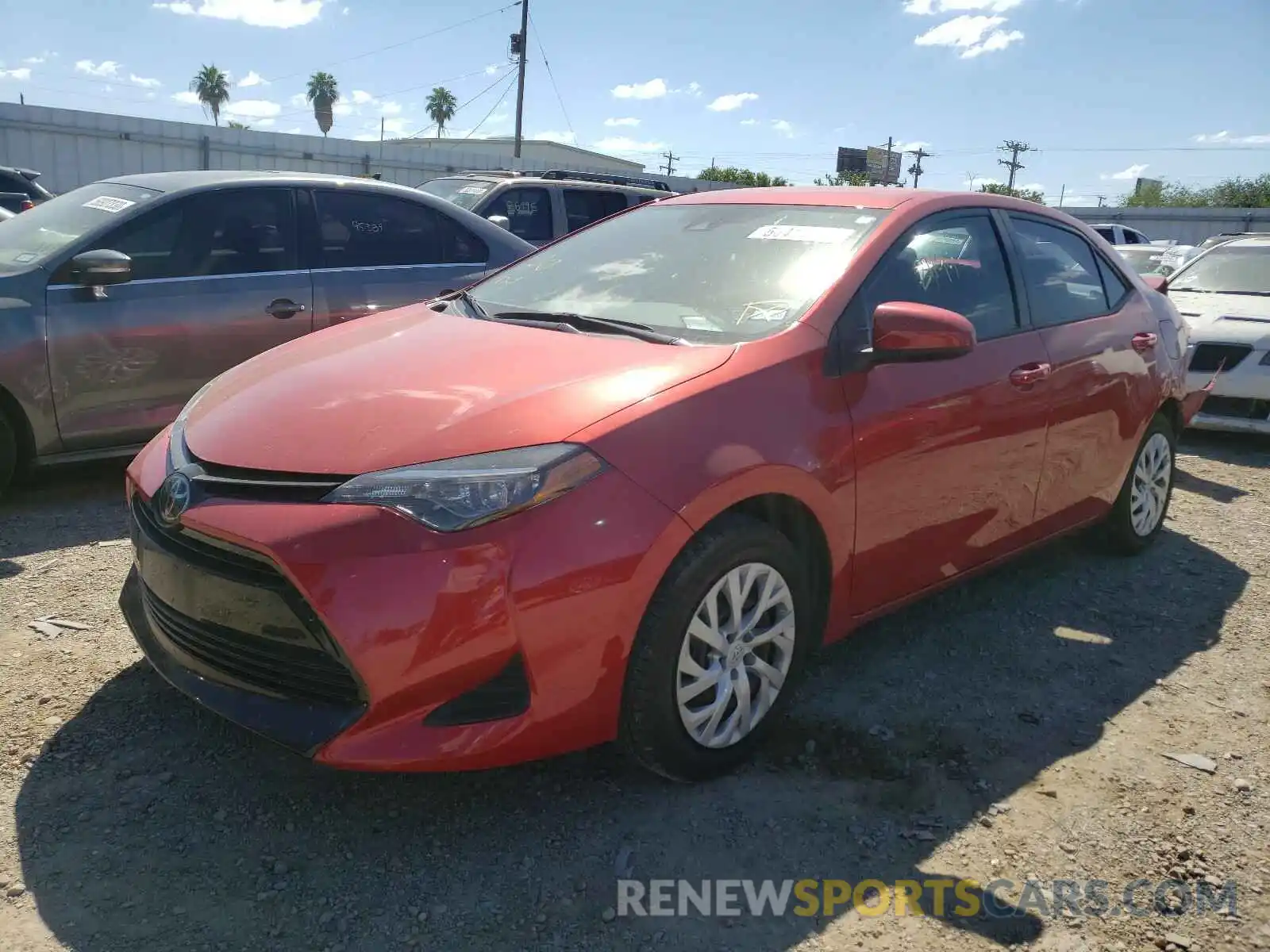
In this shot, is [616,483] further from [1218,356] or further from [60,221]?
[1218,356]

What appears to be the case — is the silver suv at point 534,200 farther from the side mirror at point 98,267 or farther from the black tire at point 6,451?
the black tire at point 6,451

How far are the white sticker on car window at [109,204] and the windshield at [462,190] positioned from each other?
14.2ft

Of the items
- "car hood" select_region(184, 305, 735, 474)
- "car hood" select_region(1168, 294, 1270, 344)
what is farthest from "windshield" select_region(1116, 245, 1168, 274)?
"car hood" select_region(184, 305, 735, 474)

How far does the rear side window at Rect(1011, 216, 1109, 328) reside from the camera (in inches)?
156

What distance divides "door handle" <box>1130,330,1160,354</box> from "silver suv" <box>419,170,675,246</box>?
5.82 meters

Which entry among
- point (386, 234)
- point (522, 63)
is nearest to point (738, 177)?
point (522, 63)

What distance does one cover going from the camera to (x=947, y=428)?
332cm

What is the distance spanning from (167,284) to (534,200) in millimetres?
5577

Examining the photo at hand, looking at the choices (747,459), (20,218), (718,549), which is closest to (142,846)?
(718,549)

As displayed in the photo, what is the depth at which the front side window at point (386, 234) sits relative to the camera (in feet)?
18.8

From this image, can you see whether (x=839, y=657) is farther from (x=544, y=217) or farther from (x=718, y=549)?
(x=544, y=217)

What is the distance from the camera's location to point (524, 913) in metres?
2.29

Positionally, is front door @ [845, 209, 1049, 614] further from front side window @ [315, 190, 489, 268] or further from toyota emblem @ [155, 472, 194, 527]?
front side window @ [315, 190, 489, 268]

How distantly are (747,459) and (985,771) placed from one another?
1203 mm
